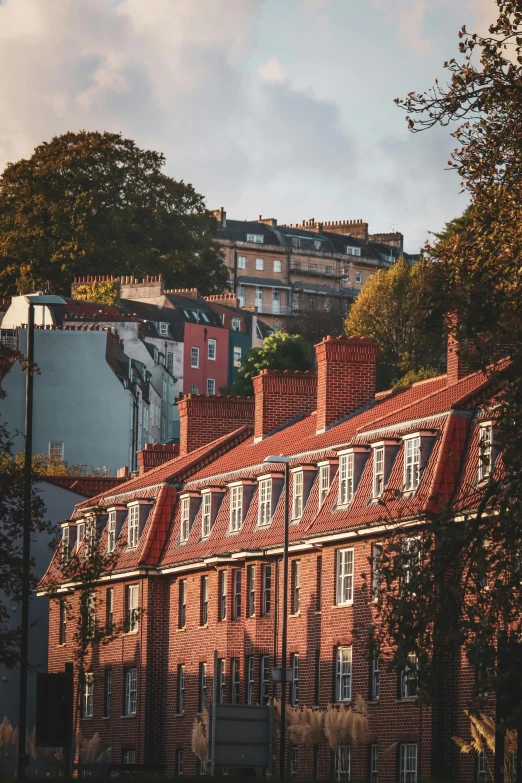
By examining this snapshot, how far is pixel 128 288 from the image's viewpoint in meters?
138

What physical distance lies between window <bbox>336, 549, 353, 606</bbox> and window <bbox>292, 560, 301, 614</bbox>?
277 centimetres

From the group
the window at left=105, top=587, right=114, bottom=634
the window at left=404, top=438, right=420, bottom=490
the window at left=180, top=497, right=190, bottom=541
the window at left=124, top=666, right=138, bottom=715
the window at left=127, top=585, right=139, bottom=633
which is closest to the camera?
the window at left=404, top=438, right=420, bottom=490

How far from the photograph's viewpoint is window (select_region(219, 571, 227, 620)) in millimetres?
59747

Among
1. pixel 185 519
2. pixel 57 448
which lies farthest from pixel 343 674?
pixel 57 448

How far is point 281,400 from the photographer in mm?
65562

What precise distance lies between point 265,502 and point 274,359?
5938 centimetres

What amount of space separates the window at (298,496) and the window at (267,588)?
2223mm

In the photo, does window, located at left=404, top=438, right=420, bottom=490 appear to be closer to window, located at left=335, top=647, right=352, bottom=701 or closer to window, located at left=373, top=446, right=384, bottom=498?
window, located at left=373, top=446, right=384, bottom=498

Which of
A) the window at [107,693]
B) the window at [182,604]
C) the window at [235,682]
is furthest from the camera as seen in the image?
the window at [107,693]

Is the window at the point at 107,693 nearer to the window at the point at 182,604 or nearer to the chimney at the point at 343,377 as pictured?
the window at the point at 182,604

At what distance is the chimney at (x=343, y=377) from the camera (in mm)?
59406

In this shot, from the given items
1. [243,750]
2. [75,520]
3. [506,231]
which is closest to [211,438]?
[75,520]

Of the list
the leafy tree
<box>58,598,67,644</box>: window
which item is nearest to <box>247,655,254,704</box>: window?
<box>58,598,67,644</box>: window

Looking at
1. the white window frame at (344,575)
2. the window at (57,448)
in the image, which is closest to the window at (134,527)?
the white window frame at (344,575)
